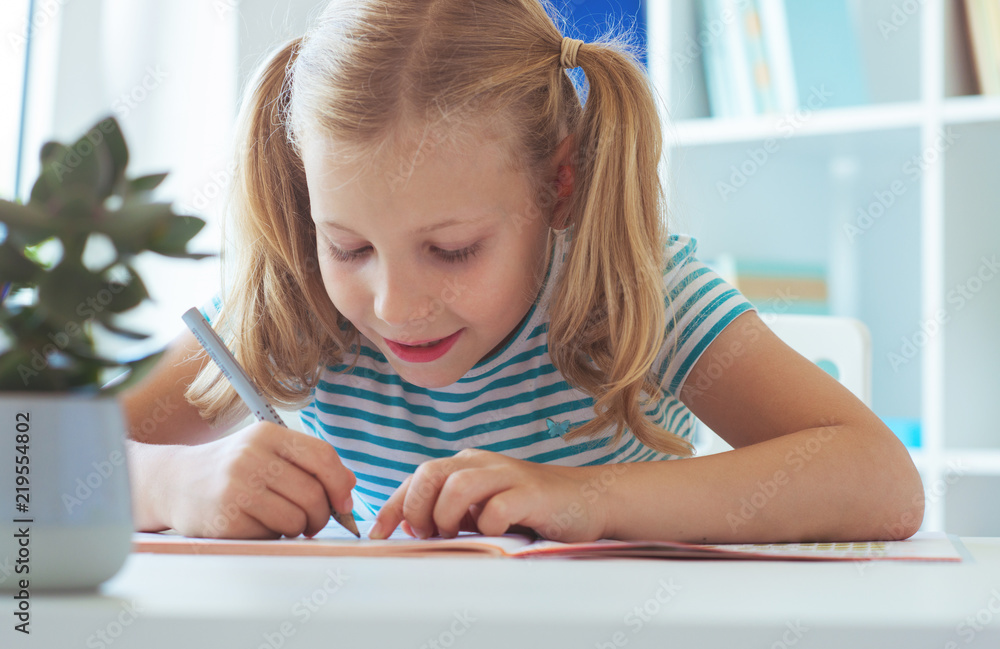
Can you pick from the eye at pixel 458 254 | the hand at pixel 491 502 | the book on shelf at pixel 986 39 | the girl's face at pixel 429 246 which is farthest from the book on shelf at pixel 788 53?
the hand at pixel 491 502

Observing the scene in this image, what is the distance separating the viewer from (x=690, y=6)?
175 centimetres

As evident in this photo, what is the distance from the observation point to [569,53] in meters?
0.85

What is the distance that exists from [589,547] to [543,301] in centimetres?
50

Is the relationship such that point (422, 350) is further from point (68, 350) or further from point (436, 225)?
point (68, 350)

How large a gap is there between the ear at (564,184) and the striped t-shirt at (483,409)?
0.06 meters

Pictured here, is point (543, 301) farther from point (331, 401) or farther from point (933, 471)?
→ point (933, 471)

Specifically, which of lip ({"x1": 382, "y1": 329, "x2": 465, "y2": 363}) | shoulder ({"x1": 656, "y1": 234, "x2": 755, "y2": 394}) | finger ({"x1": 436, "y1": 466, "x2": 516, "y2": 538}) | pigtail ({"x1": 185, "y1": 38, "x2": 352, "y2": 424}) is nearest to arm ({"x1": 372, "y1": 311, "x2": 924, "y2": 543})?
finger ({"x1": 436, "y1": 466, "x2": 516, "y2": 538})

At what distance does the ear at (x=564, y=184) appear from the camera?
86cm

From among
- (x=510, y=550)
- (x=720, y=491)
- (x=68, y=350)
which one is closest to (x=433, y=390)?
(x=720, y=491)

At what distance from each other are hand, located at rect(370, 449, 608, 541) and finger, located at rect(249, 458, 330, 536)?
0.16ft

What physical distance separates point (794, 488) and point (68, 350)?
512mm

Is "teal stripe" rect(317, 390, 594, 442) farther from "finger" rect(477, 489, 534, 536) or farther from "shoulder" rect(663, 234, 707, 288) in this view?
"finger" rect(477, 489, 534, 536)

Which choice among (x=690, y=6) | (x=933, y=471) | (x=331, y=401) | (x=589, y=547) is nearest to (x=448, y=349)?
(x=331, y=401)

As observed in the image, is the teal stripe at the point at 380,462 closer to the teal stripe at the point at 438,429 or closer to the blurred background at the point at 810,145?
the teal stripe at the point at 438,429
